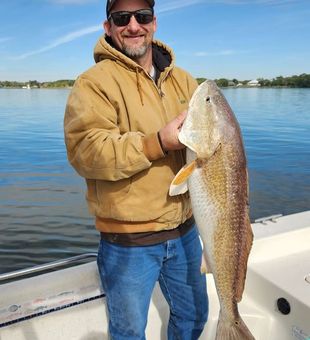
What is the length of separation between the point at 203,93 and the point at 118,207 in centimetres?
90

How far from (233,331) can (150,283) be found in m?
0.62

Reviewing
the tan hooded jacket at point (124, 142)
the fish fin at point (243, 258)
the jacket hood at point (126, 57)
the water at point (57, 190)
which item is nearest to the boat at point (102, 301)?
the tan hooded jacket at point (124, 142)

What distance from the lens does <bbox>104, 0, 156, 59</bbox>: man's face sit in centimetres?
269

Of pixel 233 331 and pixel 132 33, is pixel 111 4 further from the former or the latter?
pixel 233 331

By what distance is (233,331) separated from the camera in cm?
260

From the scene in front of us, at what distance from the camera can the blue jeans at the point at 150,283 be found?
268 cm

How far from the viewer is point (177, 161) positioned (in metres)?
2.77

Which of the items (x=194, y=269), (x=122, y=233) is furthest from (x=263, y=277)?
(x=122, y=233)

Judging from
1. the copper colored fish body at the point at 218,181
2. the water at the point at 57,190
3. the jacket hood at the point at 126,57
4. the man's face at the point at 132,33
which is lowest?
the water at the point at 57,190

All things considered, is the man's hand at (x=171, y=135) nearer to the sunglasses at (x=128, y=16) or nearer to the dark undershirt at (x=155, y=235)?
the dark undershirt at (x=155, y=235)

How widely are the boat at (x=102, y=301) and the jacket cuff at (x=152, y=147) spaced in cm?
134

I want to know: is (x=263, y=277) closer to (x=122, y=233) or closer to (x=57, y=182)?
(x=122, y=233)

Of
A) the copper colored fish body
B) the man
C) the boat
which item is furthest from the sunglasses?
the boat

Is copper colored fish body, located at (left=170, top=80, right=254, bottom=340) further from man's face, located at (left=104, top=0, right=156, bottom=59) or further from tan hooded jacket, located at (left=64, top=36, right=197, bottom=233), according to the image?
man's face, located at (left=104, top=0, right=156, bottom=59)
